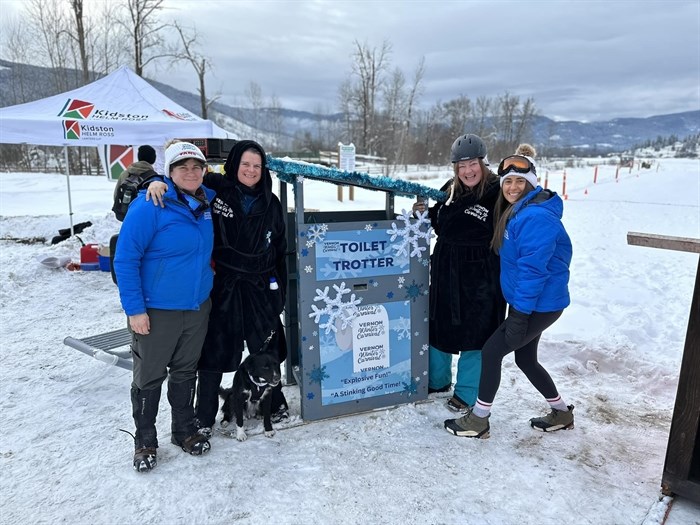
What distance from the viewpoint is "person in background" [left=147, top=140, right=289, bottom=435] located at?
304 centimetres

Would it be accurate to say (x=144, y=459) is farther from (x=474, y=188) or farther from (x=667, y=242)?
(x=667, y=242)

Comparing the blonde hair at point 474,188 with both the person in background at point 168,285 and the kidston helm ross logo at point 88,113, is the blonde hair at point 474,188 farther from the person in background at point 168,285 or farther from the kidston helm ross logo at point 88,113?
the kidston helm ross logo at point 88,113

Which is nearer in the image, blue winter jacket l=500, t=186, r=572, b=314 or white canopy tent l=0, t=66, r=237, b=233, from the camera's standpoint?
blue winter jacket l=500, t=186, r=572, b=314

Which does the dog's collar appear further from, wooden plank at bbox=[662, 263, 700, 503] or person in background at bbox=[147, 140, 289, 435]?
wooden plank at bbox=[662, 263, 700, 503]

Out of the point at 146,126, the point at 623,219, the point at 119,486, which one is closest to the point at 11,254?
the point at 146,126

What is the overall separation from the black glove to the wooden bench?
3.02m

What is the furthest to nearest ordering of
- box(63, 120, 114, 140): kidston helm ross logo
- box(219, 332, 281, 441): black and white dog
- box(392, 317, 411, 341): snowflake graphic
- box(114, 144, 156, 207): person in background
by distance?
box(63, 120, 114, 140): kidston helm ross logo < box(114, 144, 156, 207): person in background < box(392, 317, 411, 341): snowflake graphic < box(219, 332, 281, 441): black and white dog

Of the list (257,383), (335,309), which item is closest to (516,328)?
(335,309)

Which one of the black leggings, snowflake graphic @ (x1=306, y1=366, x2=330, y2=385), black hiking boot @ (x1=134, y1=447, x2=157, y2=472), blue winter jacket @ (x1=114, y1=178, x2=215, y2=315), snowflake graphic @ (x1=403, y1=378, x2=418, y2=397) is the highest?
blue winter jacket @ (x1=114, y1=178, x2=215, y2=315)

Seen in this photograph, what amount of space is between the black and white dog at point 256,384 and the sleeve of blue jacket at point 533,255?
1.73 meters

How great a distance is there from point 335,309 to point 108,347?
89.6 inches

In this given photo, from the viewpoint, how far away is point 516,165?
3023 millimetres

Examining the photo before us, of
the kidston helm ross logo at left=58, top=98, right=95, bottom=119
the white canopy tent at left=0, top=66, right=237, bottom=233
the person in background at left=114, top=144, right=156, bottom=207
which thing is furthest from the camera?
the kidston helm ross logo at left=58, top=98, right=95, bottom=119

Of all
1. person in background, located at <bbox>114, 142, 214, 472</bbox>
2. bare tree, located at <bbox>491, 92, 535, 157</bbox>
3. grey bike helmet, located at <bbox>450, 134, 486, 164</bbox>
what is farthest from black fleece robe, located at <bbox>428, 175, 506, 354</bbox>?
bare tree, located at <bbox>491, 92, 535, 157</bbox>
